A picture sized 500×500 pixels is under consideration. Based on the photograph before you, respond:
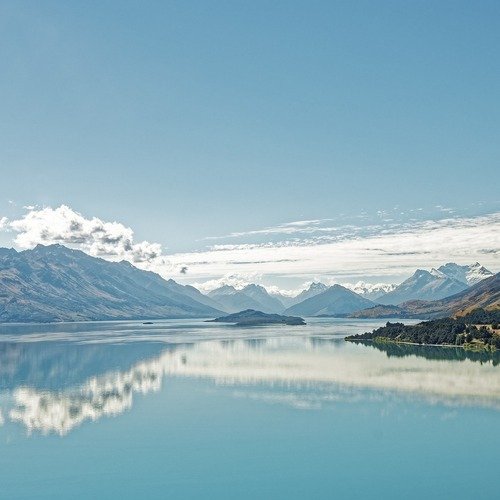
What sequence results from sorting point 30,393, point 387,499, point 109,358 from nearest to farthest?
point 387,499, point 30,393, point 109,358

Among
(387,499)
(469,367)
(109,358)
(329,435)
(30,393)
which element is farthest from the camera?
(109,358)

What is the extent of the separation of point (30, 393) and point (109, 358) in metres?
69.2

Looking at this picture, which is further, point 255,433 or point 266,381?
point 266,381

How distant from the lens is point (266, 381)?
12231 centimetres

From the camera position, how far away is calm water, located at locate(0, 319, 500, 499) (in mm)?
56844

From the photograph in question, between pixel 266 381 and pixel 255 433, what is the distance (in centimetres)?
4628

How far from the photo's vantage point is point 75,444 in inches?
2825

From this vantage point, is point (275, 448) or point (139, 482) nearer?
point (139, 482)

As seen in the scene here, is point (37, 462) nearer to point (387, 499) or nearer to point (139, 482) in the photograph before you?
point (139, 482)

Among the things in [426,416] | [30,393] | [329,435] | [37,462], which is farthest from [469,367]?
[37,462]

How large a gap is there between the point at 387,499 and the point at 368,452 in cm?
1561

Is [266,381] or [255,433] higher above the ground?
[266,381]

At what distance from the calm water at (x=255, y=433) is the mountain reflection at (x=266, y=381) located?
0.40 metres

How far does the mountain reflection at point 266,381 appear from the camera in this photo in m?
94.5
